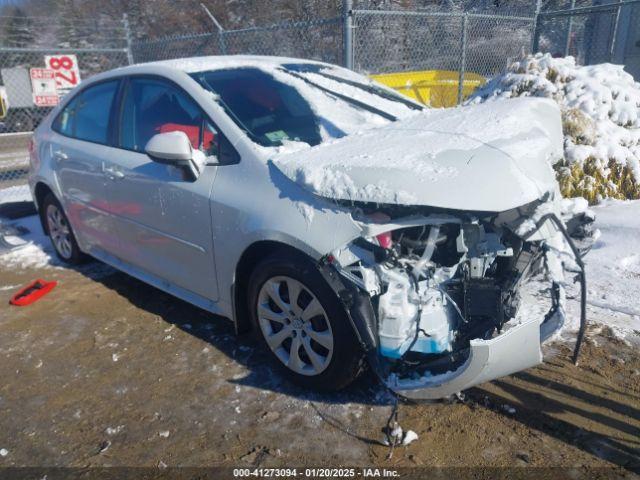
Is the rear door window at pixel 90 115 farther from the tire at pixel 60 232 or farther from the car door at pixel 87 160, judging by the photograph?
the tire at pixel 60 232

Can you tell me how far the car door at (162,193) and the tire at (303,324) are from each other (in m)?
0.42

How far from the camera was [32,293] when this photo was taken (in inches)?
166

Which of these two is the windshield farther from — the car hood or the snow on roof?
the car hood

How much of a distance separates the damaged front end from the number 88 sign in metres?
8.41

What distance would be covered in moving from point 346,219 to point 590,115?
4.55 metres

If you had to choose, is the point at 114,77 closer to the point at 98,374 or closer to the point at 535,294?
the point at 98,374

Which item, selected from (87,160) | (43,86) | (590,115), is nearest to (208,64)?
(87,160)

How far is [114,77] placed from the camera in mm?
3854

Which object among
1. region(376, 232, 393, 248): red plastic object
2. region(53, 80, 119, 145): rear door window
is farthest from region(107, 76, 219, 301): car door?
region(376, 232, 393, 248): red plastic object

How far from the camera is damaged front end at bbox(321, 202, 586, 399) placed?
7.57 ft

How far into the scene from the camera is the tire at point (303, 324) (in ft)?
8.14

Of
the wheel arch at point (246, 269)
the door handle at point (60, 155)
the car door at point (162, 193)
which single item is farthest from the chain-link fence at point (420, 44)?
the wheel arch at point (246, 269)

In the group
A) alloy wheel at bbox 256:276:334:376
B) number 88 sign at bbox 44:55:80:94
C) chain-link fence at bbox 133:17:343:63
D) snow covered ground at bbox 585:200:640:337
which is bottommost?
snow covered ground at bbox 585:200:640:337

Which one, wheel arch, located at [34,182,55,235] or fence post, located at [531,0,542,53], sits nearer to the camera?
wheel arch, located at [34,182,55,235]
